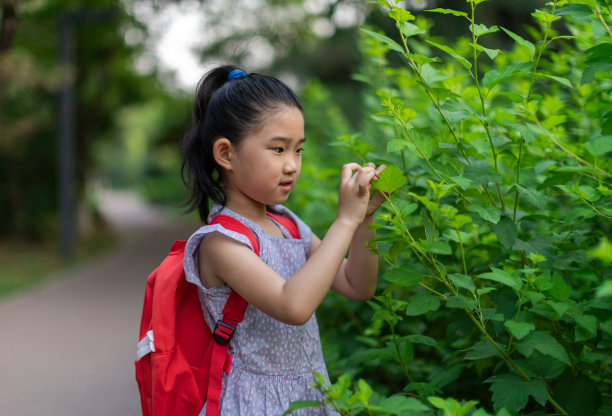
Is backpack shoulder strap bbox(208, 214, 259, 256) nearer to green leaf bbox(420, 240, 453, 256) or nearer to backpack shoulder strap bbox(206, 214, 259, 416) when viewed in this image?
backpack shoulder strap bbox(206, 214, 259, 416)

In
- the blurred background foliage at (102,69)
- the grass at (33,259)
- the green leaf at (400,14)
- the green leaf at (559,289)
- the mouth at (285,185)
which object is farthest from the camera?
the blurred background foliage at (102,69)

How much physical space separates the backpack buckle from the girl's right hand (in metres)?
0.45

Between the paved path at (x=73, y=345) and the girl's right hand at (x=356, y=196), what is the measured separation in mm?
3139

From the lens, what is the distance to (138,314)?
713 centimetres

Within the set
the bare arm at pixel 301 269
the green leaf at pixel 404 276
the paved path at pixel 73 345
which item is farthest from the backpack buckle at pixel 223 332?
the paved path at pixel 73 345

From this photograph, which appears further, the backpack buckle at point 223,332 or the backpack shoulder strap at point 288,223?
the backpack shoulder strap at point 288,223

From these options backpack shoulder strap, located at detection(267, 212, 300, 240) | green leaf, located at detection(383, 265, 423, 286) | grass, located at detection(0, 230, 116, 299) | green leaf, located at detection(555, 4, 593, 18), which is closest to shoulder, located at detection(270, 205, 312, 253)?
backpack shoulder strap, located at detection(267, 212, 300, 240)

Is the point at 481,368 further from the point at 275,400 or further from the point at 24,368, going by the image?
the point at 24,368

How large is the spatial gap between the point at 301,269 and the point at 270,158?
0.37 metres

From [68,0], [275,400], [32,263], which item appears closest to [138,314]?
[32,263]

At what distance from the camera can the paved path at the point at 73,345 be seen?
4293 millimetres

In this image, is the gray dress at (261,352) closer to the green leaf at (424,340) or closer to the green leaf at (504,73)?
the green leaf at (424,340)

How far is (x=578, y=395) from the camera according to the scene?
144 centimetres

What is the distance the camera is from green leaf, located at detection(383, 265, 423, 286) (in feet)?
4.87
